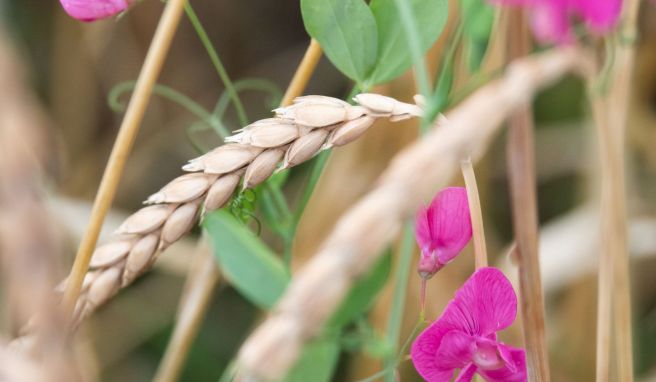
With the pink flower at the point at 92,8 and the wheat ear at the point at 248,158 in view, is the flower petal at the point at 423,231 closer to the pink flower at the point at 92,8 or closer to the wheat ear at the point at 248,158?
the wheat ear at the point at 248,158

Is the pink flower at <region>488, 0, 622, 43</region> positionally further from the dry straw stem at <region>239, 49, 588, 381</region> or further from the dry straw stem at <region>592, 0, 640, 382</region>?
the dry straw stem at <region>592, 0, 640, 382</region>

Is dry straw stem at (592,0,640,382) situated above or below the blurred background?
below

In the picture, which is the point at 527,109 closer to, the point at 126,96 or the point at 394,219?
the point at 394,219

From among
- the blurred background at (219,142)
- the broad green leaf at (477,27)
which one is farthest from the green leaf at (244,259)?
the blurred background at (219,142)

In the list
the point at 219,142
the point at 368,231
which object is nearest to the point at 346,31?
the point at 368,231

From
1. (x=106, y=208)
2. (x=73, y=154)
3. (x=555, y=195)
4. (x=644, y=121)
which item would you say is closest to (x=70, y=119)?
(x=73, y=154)

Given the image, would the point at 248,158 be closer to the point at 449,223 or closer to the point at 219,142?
the point at 449,223

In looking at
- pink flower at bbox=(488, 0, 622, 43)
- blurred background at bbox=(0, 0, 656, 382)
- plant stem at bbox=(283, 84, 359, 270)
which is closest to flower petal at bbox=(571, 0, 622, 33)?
pink flower at bbox=(488, 0, 622, 43)
